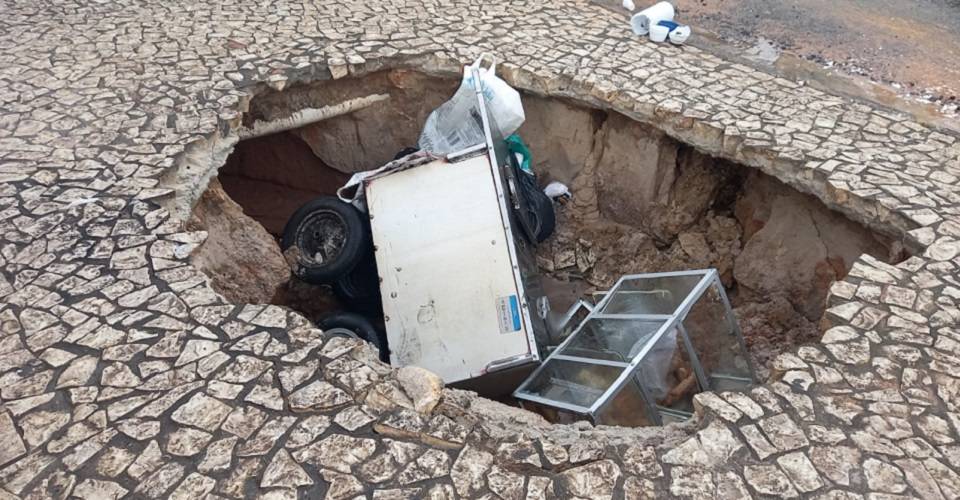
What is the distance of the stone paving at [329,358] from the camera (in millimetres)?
2820

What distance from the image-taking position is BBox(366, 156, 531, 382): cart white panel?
4.89m

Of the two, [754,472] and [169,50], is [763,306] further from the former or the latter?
Result: [169,50]

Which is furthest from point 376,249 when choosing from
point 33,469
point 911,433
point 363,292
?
point 911,433

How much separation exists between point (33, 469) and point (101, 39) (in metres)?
4.37

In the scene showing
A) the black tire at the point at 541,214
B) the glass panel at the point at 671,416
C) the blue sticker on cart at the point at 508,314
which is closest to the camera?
the glass panel at the point at 671,416

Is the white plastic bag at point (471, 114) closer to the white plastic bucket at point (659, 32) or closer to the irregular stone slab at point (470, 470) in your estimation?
the white plastic bucket at point (659, 32)

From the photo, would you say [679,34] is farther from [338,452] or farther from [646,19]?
[338,452]

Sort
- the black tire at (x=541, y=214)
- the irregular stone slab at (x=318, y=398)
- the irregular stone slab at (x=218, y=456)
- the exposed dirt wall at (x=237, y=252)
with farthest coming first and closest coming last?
1. the black tire at (x=541, y=214)
2. the exposed dirt wall at (x=237, y=252)
3. the irregular stone slab at (x=318, y=398)
4. the irregular stone slab at (x=218, y=456)

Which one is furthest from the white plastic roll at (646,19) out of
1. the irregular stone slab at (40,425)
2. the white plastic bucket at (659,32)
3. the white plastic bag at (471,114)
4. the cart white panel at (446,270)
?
the irregular stone slab at (40,425)

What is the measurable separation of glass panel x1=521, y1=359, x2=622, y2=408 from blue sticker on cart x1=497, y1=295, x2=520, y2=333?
1.20ft

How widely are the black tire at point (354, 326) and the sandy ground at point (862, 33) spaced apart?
437cm

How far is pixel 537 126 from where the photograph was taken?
20.2 ft

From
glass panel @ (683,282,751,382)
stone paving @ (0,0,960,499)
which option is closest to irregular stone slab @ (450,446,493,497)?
stone paving @ (0,0,960,499)

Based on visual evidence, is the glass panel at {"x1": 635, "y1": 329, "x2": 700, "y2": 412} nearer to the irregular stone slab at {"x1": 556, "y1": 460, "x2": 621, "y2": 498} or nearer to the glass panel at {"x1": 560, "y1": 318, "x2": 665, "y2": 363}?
the glass panel at {"x1": 560, "y1": 318, "x2": 665, "y2": 363}
